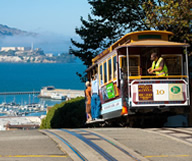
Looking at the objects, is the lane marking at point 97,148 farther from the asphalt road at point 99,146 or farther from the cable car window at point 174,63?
the cable car window at point 174,63

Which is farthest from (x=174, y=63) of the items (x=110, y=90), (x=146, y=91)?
(x=110, y=90)

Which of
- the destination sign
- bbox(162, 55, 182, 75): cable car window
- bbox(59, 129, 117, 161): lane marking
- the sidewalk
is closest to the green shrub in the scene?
bbox(162, 55, 182, 75): cable car window

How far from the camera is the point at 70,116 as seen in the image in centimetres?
4400

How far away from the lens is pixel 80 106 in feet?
144

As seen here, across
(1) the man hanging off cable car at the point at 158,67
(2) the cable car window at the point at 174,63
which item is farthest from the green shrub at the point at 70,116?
(1) the man hanging off cable car at the point at 158,67

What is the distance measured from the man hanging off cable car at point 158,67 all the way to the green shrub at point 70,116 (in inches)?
936

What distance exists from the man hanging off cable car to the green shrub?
78.0 ft

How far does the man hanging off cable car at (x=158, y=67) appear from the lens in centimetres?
1812

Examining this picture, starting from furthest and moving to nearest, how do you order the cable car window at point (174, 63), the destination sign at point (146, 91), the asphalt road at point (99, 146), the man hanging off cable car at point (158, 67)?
the cable car window at point (174, 63) < the man hanging off cable car at point (158, 67) < the destination sign at point (146, 91) < the asphalt road at point (99, 146)

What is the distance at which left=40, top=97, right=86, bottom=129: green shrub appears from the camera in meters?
42.7

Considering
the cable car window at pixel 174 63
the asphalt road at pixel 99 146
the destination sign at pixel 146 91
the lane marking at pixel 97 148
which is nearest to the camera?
the lane marking at pixel 97 148

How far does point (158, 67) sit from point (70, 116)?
86.5 feet

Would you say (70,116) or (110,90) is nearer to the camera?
(110,90)

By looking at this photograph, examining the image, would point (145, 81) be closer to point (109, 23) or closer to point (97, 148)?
point (97, 148)
